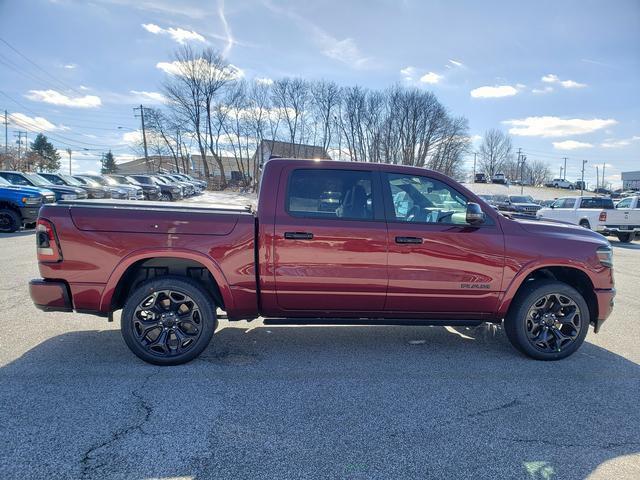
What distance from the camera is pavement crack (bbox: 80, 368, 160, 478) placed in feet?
7.78

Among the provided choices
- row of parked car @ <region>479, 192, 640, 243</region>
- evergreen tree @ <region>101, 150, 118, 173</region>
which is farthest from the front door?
evergreen tree @ <region>101, 150, 118, 173</region>

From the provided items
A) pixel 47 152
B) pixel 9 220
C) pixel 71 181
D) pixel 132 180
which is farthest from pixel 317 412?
pixel 47 152

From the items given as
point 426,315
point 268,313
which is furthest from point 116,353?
point 426,315

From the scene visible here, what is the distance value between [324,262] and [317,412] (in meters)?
1.32

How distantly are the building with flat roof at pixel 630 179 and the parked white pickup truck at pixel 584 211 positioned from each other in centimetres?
9278

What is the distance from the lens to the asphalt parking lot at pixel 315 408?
2453 millimetres

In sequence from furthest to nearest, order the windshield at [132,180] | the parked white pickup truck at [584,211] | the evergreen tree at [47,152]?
the evergreen tree at [47,152] → the windshield at [132,180] → the parked white pickup truck at [584,211]

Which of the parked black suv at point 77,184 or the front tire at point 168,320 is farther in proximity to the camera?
the parked black suv at point 77,184

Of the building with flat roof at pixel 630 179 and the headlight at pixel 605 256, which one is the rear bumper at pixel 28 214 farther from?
the building with flat roof at pixel 630 179

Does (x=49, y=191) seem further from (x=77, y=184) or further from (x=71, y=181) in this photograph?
(x=71, y=181)

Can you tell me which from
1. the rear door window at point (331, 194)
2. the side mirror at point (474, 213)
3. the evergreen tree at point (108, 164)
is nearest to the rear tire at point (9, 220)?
the rear door window at point (331, 194)

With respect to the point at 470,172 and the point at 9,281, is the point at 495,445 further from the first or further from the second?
the point at 470,172

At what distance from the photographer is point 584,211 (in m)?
16.2

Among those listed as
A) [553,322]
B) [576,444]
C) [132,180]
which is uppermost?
[132,180]
